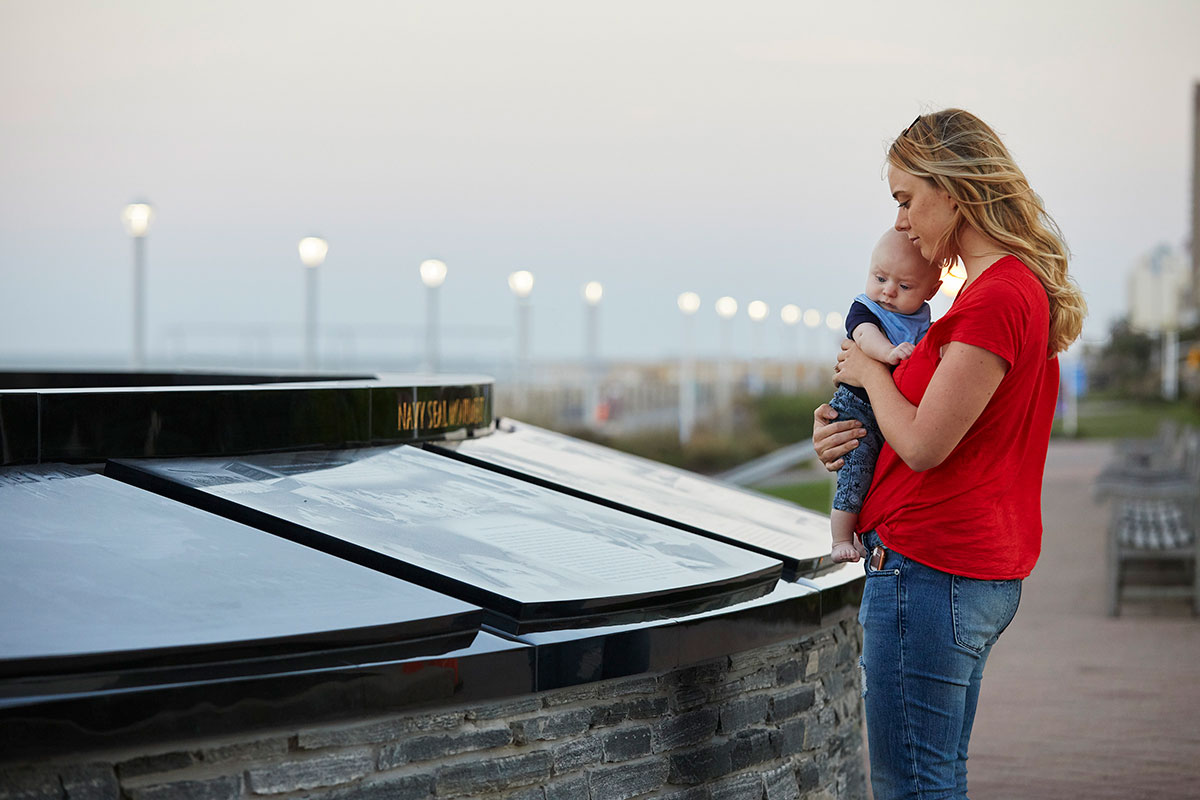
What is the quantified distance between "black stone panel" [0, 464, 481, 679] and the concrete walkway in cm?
338

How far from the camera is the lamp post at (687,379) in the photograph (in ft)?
93.9

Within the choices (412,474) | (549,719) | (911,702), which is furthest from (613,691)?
(412,474)

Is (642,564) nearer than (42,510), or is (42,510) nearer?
(42,510)

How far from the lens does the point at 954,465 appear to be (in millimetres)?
2395

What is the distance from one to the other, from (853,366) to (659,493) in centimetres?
191

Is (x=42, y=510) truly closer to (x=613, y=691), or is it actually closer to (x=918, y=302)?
(x=613, y=691)

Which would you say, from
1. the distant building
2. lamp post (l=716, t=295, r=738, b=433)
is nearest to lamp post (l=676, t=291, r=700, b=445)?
lamp post (l=716, t=295, r=738, b=433)

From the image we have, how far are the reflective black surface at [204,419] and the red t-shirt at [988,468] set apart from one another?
1.93 meters

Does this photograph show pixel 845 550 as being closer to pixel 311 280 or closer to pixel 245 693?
pixel 245 693

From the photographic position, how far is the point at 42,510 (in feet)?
9.12

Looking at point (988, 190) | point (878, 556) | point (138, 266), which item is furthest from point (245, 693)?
point (138, 266)

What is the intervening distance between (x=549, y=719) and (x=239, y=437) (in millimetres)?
1355

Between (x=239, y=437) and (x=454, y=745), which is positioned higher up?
(x=239, y=437)

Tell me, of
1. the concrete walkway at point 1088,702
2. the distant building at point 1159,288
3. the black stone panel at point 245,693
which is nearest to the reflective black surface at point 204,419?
the black stone panel at point 245,693
